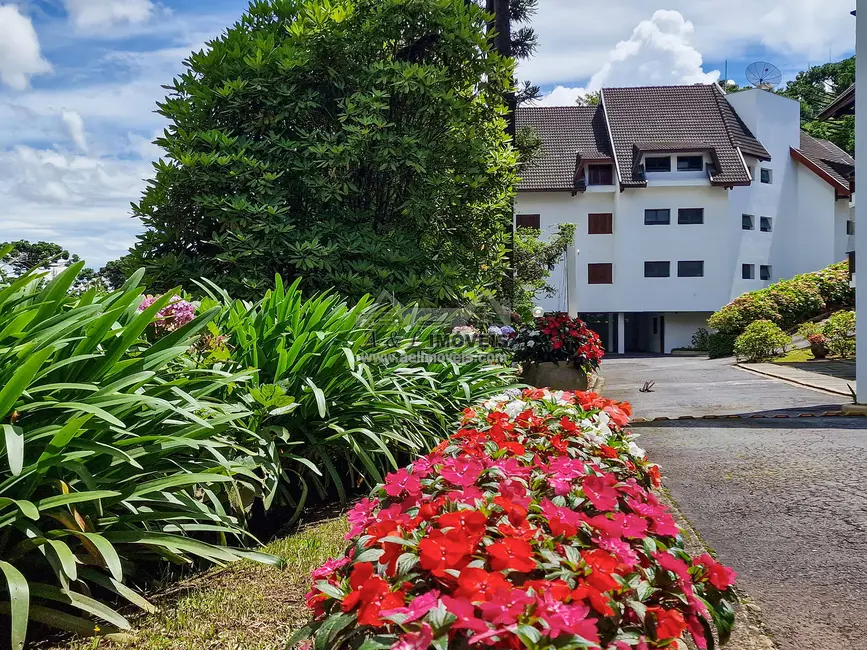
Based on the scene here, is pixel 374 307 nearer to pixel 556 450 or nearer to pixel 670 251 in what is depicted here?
pixel 556 450

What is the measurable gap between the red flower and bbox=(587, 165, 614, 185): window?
3152cm

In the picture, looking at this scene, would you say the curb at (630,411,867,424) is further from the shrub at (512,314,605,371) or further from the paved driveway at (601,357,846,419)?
the shrub at (512,314,605,371)

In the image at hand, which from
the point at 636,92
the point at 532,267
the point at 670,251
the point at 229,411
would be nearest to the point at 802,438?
the point at 229,411

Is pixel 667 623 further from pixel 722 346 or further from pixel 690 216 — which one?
pixel 690 216

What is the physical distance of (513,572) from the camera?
63.8 inches

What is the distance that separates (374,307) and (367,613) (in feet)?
12.0

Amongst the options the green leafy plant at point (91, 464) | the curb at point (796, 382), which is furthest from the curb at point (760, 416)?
the green leafy plant at point (91, 464)

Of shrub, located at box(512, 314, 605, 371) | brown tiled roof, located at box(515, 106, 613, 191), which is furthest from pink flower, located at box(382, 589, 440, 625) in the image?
brown tiled roof, located at box(515, 106, 613, 191)

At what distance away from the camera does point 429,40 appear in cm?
730

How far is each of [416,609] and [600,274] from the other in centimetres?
3138

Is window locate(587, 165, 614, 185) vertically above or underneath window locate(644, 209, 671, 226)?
above

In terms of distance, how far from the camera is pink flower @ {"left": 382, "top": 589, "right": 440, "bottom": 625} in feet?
4.51

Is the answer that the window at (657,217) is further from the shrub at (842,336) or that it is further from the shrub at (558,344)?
the shrub at (558,344)

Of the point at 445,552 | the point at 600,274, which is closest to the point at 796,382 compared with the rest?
the point at 445,552
